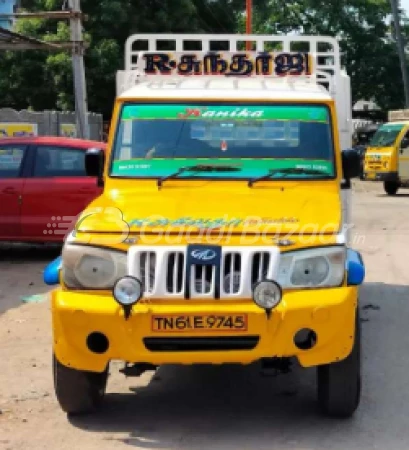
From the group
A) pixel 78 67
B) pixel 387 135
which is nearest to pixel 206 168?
pixel 78 67

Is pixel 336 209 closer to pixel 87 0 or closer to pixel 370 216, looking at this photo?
pixel 370 216

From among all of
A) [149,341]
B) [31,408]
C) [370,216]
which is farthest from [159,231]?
[370,216]

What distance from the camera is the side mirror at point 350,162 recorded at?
698 centimetres

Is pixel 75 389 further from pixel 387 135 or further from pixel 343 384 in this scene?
pixel 387 135

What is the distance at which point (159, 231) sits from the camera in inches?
223

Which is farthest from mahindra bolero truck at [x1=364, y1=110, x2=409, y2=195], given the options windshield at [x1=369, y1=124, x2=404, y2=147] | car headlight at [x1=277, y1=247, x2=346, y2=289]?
car headlight at [x1=277, y1=247, x2=346, y2=289]

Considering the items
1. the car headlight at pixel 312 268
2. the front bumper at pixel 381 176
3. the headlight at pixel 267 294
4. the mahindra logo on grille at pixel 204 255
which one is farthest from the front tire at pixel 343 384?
the front bumper at pixel 381 176

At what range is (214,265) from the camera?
5477 millimetres

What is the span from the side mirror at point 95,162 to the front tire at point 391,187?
20.5 metres

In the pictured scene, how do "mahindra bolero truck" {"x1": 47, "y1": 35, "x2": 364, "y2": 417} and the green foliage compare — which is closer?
"mahindra bolero truck" {"x1": 47, "y1": 35, "x2": 364, "y2": 417}

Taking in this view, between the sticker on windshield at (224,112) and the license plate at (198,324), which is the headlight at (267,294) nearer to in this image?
the license plate at (198,324)

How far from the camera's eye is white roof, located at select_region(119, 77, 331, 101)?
7132 millimetres

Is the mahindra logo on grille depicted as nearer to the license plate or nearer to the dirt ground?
the license plate

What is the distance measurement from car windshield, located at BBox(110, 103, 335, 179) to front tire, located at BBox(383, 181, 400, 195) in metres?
20.4
